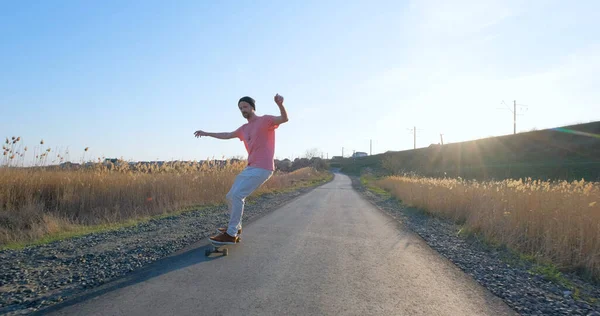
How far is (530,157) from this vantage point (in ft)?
138

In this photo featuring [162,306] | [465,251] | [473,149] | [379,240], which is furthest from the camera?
[473,149]

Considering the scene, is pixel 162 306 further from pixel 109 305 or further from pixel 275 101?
pixel 275 101

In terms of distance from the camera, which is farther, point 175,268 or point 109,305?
point 175,268

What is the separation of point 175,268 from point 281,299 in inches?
66.9

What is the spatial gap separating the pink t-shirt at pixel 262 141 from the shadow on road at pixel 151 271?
1488 millimetres

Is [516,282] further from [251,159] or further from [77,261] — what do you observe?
[77,261]

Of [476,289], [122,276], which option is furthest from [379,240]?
[122,276]

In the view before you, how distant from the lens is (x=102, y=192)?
35.4 feet

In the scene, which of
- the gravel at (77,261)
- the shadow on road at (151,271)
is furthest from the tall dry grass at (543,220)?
the gravel at (77,261)

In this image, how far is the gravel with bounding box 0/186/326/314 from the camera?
3.61 metres

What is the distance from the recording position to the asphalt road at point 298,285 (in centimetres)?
339

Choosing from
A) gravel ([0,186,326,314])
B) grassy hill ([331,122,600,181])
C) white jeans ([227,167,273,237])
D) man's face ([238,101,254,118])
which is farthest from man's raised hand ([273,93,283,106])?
grassy hill ([331,122,600,181])

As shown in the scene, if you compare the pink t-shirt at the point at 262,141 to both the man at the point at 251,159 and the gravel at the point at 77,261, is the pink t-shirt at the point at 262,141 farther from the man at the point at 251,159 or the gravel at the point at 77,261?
the gravel at the point at 77,261

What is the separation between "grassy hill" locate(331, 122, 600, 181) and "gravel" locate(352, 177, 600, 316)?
2448cm
